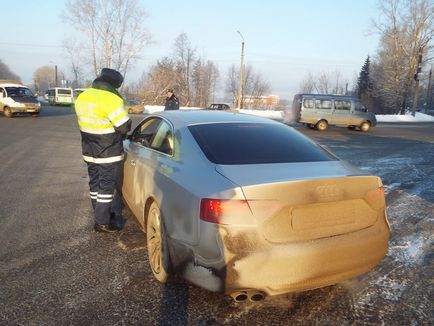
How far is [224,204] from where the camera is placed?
8.42 ft

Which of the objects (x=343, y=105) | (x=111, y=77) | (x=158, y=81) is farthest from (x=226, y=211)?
(x=158, y=81)

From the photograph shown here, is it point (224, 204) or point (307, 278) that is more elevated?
point (224, 204)

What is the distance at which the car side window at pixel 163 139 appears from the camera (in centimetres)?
366

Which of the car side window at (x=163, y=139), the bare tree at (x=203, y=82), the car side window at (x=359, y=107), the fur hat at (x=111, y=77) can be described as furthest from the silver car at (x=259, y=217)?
the bare tree at (x=203, y=82)

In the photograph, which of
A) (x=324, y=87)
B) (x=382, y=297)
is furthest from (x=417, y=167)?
(x=324, y=87)

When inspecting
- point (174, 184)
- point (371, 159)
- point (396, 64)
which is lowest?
point (371, 159)

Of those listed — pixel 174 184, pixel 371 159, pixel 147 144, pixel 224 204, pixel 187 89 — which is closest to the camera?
pixel 224 204

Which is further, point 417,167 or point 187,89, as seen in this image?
point 187,89

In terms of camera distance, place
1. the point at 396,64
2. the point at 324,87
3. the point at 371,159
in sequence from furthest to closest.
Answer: the point at 324,87 → the point at 396,64 → the point at 371,159

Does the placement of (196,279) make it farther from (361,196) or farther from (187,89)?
(187,89)

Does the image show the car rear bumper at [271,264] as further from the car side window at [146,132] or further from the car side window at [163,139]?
the car side window at [146,132]

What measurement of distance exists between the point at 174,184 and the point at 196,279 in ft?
2.53

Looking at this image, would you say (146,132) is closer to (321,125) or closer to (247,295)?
(247,295)

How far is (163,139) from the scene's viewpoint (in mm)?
3893
